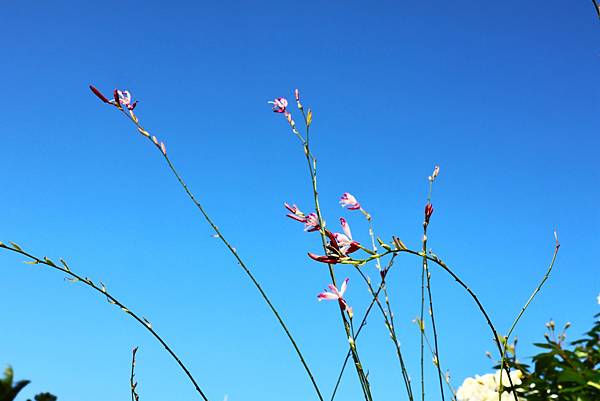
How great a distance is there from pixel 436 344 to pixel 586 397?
0.65 m

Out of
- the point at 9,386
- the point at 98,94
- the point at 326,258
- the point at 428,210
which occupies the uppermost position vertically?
the point at 98,94

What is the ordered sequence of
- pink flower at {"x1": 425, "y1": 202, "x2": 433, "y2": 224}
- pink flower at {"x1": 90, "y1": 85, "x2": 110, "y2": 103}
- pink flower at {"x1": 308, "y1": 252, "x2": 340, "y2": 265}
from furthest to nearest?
pink flower at {"x1": 90, "y1": 85, "x2": 110, "y2": 103} < pink flower at {"x1": 425, "y1": 202, "x2": 433, "y2": 224} < pink flower at {"x1": 308, "y1": 252, "x2": 340, "y2": 265}

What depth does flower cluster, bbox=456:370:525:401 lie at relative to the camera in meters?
3.39

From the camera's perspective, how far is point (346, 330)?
209cm

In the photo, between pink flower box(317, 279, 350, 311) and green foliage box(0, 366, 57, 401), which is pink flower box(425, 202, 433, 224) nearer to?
pink flower box(317, 279, 350, 311)

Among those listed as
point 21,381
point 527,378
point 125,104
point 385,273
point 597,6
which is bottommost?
point 21,381

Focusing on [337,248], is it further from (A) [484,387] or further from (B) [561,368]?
(A) [484,387]

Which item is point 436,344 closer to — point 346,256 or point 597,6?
point 346,256

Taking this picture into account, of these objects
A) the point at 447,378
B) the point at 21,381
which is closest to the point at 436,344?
the point at 447,378

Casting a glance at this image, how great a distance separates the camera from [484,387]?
347 cm

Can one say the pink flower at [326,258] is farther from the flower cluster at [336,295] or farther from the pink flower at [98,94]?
the pink flower at [98,94]

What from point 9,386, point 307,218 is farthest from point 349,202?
point 9,386

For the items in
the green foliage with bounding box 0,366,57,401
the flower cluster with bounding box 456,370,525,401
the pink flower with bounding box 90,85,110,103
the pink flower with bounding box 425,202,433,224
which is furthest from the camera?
the flower cluster with bounding box 456,370,525,401

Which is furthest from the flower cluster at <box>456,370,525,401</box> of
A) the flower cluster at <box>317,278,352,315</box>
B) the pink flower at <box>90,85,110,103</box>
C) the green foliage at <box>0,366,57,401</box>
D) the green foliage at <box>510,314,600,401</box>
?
the green foliage at <box>0,366,57,401</box>
